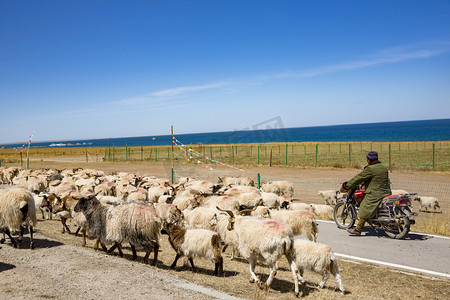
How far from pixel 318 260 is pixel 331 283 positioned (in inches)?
36.9

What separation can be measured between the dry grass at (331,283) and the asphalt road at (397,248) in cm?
71

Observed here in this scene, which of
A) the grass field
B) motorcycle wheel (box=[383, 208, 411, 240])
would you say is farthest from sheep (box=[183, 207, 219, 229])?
the grass field

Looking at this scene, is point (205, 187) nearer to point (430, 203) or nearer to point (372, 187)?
point (372, 187)

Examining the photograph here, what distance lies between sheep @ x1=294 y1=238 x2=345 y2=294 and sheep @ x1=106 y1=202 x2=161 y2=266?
3200 millimetres

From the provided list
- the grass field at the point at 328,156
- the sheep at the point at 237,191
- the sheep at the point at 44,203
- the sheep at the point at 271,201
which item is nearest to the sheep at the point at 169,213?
the sheep at the point at 237,191

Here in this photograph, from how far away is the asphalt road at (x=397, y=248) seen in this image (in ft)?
24.1

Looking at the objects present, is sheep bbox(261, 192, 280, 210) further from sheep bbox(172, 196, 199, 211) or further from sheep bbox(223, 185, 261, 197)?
sheep bbox(172, 196, 199, 211)

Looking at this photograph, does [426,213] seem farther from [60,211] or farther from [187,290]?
[60,211]

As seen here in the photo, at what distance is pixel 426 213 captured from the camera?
1351 cm

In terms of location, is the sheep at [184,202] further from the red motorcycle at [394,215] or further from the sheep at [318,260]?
the red motorcycle at [394,215]

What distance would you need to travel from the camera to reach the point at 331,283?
6410 millimetres

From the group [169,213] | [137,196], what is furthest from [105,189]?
[169,213]

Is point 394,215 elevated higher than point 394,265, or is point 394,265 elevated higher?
point 394,215

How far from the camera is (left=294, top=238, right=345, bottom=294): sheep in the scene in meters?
5.85
